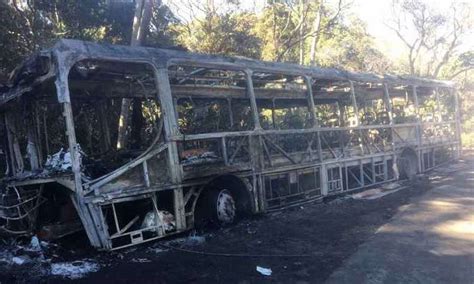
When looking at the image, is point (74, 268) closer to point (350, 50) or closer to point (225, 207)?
point (225, 207)

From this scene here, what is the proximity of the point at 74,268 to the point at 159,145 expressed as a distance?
225 cm

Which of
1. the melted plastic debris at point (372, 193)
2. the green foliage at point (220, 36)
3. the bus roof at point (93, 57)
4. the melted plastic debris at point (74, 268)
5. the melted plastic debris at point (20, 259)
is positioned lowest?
the melted plastic debris at point (372, 193)

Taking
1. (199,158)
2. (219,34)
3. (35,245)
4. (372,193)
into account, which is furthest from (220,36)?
(35,245)

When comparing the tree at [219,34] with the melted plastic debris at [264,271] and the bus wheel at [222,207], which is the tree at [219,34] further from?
the melted plastic debris at [264,271]

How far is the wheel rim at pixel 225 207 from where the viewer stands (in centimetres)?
866

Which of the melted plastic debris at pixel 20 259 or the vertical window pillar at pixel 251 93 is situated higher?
the vertical window pillar at pixel 251 93

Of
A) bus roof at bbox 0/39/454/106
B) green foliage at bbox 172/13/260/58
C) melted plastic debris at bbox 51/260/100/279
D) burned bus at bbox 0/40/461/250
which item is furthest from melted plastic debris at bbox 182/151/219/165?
green foliage at bbox 172/13/260/58

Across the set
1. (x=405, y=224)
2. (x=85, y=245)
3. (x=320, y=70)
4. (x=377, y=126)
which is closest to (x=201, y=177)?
(x=85, y=245)

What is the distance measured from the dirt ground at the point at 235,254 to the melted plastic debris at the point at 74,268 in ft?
0.30

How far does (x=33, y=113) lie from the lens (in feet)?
26.7

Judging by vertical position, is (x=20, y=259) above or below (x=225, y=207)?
below

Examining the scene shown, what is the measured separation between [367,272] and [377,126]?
850 centimetres

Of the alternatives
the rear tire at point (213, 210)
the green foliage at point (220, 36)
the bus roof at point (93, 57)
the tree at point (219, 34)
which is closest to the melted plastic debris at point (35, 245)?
the bus roof at point (93, 57)

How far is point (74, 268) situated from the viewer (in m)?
6.36
